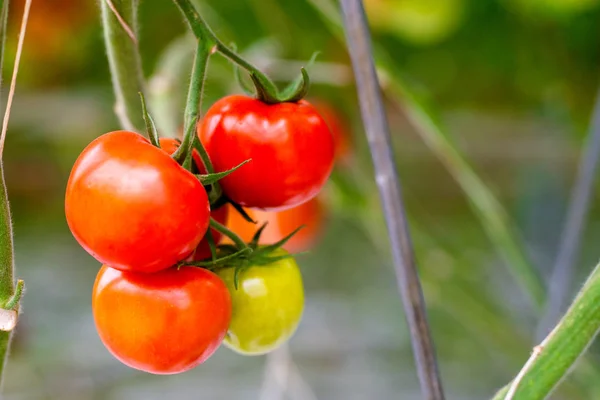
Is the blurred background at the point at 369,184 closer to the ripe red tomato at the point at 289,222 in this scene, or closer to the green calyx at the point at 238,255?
the ripe red tomato at the point at 289,222

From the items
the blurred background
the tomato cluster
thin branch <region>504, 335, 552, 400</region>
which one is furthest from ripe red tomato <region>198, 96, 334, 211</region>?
the blurred background

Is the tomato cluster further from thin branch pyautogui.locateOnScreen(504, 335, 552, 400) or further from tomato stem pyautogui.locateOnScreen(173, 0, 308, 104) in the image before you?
thin branch pyautogui.locateOnScreen(504, 335, 552, 400)

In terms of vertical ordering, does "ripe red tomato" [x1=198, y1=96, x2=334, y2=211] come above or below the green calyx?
above

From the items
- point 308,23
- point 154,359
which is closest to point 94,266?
point 308,23

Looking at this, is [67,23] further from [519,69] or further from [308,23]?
[519,69]

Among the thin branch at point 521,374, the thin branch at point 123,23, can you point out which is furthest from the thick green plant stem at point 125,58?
the thin branch at point 521,374

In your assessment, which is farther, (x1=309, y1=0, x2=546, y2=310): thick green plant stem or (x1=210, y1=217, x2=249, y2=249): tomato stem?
(x1=309, y1=0, x2=546, y2=310): thick green plant stem

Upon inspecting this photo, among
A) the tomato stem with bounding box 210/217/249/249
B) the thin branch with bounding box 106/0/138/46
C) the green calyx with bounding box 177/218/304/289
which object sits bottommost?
the green calyx with bounding box 177/218/304/289

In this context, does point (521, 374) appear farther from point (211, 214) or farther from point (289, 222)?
point (289, 222)
